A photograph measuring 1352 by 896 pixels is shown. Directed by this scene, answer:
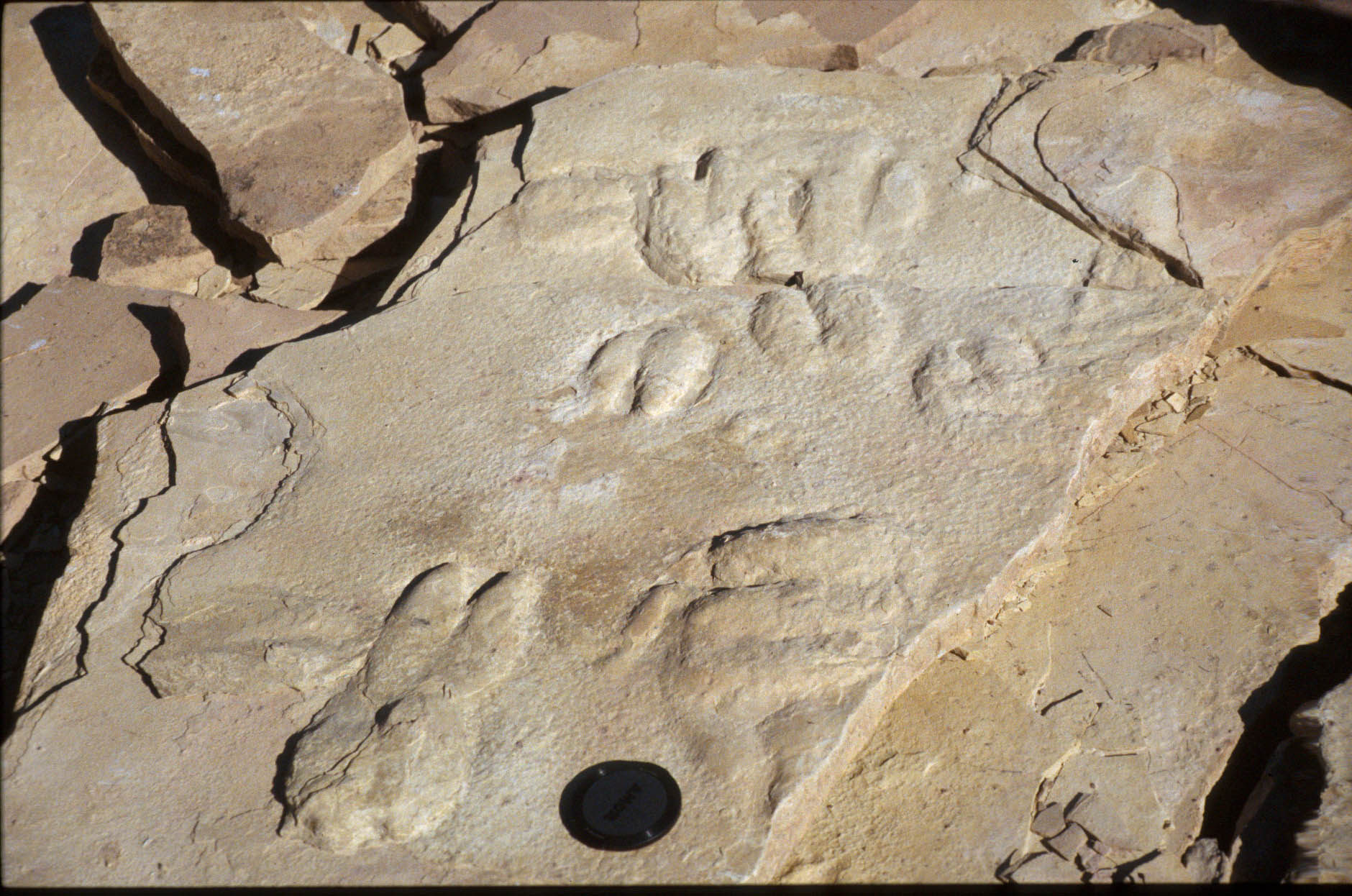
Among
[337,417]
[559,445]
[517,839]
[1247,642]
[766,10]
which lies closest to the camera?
[517,839]

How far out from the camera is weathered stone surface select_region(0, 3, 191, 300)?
11.6 ft

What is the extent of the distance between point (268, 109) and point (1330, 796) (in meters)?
3.27

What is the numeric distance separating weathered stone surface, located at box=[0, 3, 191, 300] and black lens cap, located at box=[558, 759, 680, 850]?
2.82 meters

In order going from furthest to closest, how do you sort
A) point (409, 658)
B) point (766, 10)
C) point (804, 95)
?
point (766, 10), point (804, 95), point (409, 658)

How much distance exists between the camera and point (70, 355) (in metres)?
2.81

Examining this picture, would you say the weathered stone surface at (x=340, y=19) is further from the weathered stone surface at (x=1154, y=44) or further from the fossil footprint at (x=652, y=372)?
the weathered stone surface at (x=1154, y=44)

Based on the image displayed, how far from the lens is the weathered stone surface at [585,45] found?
340 centimetres

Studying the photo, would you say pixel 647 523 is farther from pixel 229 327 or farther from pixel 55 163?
pixel 55 163

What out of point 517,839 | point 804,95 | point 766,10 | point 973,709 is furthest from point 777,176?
point 517,839

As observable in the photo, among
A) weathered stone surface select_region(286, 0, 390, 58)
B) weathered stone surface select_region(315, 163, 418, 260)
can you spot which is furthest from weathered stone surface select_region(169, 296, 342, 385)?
weathered stone surface select_region(286, 0, 390, 58)

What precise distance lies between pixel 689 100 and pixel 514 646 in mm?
1737

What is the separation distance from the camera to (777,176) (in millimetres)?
2596

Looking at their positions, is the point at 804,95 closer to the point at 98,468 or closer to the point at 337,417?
the point at 337,417

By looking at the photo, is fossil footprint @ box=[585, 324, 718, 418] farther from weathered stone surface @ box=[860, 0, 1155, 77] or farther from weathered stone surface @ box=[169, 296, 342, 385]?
weathered stone surface @ box=[860, 0, 1155, 77]
